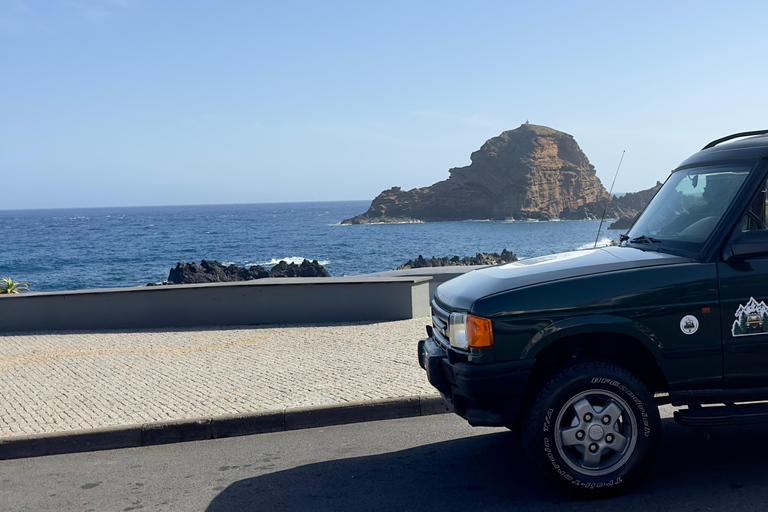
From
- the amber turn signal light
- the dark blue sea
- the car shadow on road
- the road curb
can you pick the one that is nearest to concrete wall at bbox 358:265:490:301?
the road curb

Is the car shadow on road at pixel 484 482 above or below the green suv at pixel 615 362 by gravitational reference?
below

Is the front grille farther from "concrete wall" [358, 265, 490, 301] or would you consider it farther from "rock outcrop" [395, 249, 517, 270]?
"rock outcrop" [395, 249, 517, 270]

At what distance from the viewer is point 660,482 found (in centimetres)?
440

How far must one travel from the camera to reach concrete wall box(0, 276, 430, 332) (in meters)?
11.4

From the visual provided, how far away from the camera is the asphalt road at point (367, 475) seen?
427 centimetres

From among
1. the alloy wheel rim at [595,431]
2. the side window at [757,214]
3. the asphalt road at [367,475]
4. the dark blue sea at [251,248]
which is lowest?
the dark blue sea at [251,248]

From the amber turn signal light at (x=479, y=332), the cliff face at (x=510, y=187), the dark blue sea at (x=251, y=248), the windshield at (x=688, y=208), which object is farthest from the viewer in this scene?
the cliff face at (x=510, y=187)

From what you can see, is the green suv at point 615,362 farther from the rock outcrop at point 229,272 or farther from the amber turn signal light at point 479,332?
the rock outcrop at point 229,272

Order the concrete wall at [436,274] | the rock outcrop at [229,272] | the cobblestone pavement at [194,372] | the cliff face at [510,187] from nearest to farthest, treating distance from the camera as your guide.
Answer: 1. the cobblestone pavement at [194,372]
2. the concrete wall at [436,274]
3. the rock outcrop at [229,272]
4. the cliff face at [510,187]

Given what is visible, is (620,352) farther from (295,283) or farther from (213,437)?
(295,283)

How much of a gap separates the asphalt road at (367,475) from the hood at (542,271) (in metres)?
1.26

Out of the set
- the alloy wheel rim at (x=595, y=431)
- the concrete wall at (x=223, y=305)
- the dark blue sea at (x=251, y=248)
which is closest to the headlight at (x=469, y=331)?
the alloy wheel rim at (x=595, y=431)

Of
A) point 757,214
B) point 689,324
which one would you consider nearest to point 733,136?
point 757,214

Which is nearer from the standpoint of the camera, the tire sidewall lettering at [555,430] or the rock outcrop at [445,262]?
the tire sidewall lettering at [555,430]
